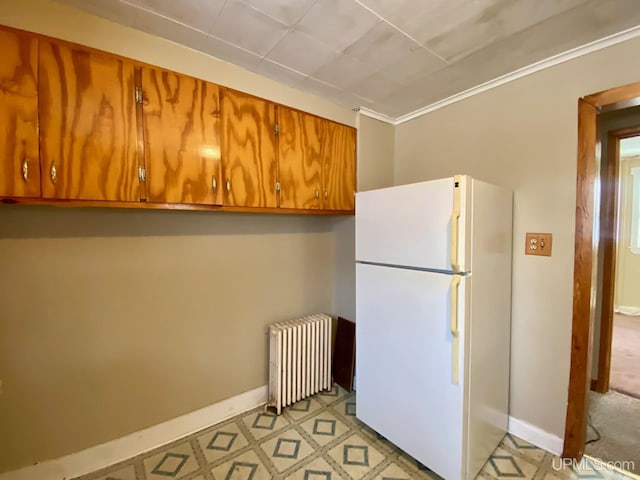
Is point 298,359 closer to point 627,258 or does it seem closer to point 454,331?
point 454,331

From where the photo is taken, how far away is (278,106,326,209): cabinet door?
76.5 inches

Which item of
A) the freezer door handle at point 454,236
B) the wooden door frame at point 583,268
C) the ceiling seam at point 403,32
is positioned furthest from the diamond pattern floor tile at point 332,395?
the ceiling seam at point 403,32

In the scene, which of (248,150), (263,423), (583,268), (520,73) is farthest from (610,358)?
(248,150)

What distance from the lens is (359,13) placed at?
133 cm

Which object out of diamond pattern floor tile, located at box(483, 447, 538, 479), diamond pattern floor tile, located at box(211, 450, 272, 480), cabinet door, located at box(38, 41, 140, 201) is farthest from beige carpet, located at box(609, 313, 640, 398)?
cabinet door, located at box(38, 41, 140, 201)

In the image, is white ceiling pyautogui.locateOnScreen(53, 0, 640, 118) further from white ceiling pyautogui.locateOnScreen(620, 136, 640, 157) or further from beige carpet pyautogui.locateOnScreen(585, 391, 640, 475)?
white ceiling pyautogui.locateOnScreen(620, 136, 640, 157)

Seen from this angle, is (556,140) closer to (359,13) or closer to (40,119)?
(359,13)

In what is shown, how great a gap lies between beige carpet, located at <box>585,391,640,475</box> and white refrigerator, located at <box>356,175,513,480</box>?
578 millimetres

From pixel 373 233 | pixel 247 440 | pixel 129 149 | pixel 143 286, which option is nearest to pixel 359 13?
pixel 373 233

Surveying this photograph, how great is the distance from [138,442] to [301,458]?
39.3 inches

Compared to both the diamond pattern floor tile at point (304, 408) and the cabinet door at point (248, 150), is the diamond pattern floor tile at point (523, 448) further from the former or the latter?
the cabinet door at point (248, 150)

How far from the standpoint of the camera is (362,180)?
2408 mm

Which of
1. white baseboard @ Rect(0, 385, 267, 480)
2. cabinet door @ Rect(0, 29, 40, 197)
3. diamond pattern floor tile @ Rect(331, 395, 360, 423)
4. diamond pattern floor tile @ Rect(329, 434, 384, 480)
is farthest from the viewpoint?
diamond pattern floor tile @ Rect(331, 395, 360, 423)

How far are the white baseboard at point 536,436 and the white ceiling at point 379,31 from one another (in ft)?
7.36
